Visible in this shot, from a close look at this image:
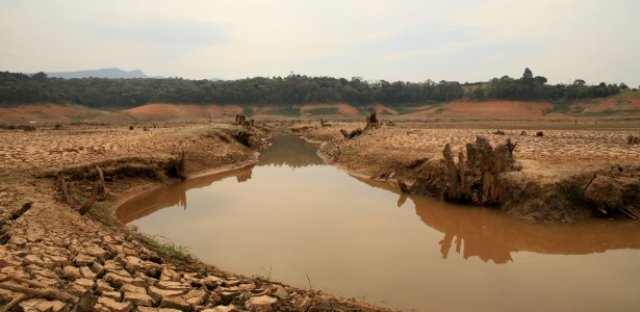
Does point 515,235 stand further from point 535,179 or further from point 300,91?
point 300,91

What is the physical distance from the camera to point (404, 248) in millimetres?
8516

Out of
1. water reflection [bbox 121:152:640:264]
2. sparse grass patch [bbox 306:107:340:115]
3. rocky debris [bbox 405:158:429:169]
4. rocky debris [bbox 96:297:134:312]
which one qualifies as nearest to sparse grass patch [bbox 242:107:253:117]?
sparse grass patch [bbox 306:107:340:115]

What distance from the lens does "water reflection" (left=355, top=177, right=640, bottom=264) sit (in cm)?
849

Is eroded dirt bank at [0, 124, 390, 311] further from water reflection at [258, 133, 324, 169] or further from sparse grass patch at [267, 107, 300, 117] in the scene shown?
sparse grass patch at [267, 107, 300, 117]

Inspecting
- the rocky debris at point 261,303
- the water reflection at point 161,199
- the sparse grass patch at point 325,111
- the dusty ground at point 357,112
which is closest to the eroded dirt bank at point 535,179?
Result: the water reflection at point 161,199

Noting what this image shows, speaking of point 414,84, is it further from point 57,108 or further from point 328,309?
point 328,309

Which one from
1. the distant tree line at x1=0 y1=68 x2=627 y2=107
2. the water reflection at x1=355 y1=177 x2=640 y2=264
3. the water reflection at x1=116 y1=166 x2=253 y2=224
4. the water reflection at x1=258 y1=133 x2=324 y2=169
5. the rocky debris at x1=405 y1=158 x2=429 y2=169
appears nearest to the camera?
the water reflection at x1=355 y1=177 x2=640 y2=264

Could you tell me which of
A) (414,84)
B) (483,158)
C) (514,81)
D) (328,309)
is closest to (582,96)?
(514,81)

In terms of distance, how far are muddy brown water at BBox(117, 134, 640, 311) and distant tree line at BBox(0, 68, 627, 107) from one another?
5901cm

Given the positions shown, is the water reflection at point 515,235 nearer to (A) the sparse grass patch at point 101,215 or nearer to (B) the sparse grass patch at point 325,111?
(A) the sparse grass patch at point 101,215

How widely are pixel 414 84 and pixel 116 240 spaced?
7803 cm

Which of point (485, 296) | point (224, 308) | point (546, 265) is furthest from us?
point (546, 265)

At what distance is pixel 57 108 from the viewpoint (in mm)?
54125

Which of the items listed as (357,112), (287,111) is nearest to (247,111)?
(287,111)
